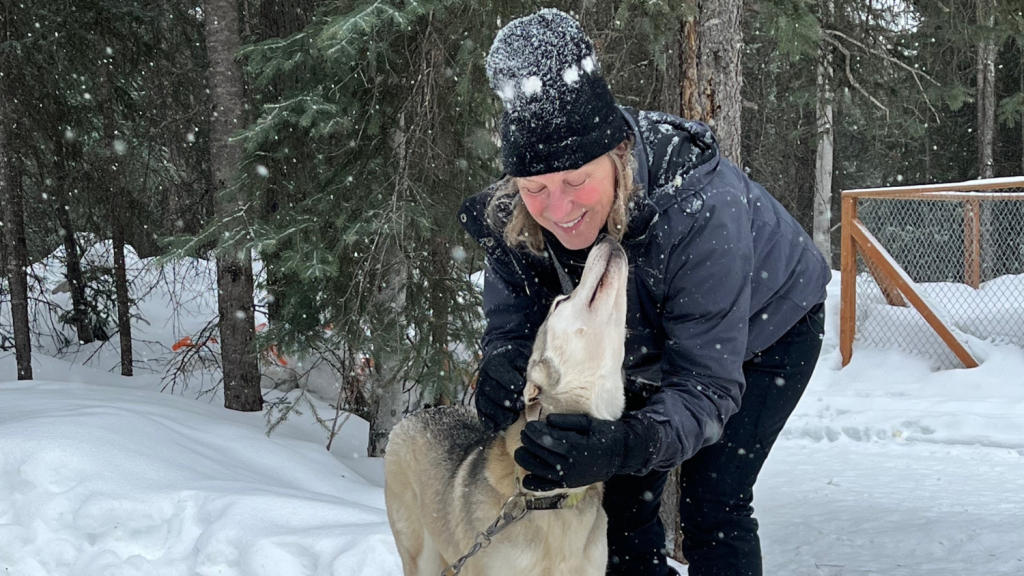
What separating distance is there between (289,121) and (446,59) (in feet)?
3.88

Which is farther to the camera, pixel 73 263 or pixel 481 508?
pixel 73 263

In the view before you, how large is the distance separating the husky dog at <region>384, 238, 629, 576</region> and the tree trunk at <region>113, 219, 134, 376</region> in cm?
834

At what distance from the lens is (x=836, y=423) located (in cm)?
777

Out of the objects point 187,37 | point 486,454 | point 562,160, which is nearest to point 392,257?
point 486,454

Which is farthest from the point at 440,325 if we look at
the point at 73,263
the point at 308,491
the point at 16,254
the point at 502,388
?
the point at 73,263

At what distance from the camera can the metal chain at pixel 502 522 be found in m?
2.22

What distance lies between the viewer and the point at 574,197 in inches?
85.0

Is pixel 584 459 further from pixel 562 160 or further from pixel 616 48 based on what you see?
pixel 616 48

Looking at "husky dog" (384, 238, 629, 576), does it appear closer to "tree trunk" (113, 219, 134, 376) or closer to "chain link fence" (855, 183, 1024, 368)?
"chain link fence" (855, 183, 1024, 368)

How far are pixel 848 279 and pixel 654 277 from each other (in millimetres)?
7864

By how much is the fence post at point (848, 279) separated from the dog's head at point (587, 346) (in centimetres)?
780

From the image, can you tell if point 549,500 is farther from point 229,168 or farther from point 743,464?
point 229,168

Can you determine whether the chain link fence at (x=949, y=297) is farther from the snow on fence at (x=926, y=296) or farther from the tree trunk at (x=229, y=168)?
the tree trunk at (x=229, y=168)

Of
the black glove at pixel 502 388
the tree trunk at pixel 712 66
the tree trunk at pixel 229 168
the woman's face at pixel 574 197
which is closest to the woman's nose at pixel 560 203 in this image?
the woman's face at pixel 574 197
